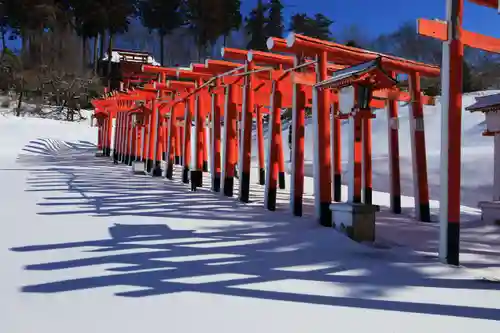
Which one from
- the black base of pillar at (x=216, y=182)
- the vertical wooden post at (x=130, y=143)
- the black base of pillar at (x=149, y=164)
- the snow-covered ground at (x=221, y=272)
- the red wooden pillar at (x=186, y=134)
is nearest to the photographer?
the snow-covered ground at (x=221, y=272)

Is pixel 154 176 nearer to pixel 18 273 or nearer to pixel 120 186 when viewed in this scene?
pixel 120 186

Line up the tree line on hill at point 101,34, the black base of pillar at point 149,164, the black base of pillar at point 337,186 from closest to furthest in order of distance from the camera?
the black base of pillar at point 337,186 < the black base of pillar at point 149,164 < the tree line on hill at point 101,34

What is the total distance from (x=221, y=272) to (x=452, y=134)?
2.51 meters

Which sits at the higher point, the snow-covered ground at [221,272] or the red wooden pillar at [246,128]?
the red wooden pillar at [246,128]

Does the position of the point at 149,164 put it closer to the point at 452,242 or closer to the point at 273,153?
the point at 273,153

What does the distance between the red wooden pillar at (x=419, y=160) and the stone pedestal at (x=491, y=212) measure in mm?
901

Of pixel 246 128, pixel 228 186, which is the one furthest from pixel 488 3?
pixel 228 186

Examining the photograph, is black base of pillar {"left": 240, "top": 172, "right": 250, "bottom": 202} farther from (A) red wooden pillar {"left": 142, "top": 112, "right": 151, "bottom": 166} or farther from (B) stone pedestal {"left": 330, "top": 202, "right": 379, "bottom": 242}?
(A) red wooden pillar {"left": 142, "top": 112, "right": 151, "bottom": 166}

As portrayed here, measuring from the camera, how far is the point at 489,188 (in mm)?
13531

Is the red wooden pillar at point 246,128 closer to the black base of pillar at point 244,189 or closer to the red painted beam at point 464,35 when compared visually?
the black base of pillar at point 244,189

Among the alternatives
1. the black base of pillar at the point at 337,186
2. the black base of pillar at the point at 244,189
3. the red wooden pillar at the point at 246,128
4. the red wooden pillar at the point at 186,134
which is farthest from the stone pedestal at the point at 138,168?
the black base of pillar at the point at 244,189

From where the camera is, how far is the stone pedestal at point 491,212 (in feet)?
26.0

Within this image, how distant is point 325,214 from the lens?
645cm

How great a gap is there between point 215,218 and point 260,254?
1.95 metres
